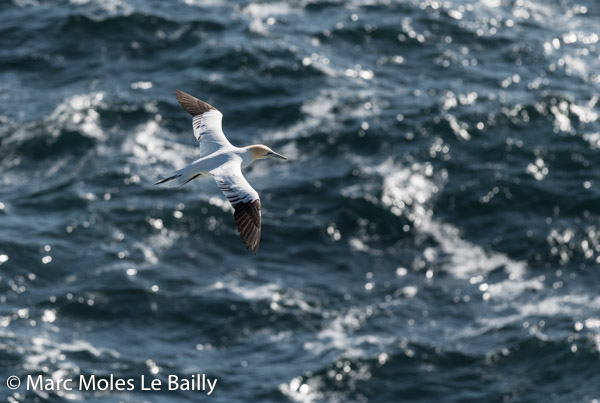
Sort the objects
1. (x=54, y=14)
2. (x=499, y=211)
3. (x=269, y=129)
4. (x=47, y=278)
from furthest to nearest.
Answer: (x=54, y=14) < (x=269, y=129) < (x=499, y=211) < (x=47, y=278)

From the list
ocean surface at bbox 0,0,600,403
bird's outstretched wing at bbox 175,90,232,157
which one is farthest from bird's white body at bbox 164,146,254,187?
ocean surface at bbox 0,0,600,403

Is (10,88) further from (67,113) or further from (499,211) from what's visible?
(499,211)

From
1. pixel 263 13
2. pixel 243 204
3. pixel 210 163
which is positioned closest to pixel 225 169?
pixel 210 163

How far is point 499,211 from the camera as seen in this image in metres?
44.0

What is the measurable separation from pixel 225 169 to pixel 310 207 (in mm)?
18922

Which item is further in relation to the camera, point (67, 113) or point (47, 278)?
point (67, 113)

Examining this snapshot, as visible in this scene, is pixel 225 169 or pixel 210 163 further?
pixel 210 163

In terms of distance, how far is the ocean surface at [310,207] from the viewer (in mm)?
38656

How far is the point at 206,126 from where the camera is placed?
28.5 meters

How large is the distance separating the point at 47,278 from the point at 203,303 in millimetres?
5826

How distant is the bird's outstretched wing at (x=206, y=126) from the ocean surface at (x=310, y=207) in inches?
467

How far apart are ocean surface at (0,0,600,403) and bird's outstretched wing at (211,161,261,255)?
569 inches

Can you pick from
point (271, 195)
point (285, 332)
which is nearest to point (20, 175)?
point (271, 195)

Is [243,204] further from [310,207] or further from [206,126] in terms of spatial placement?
[310,207]
